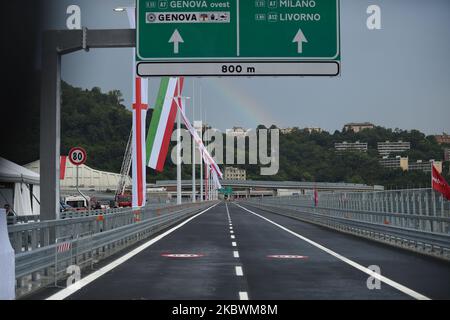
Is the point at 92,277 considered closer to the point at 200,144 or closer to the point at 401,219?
the point at 401,219

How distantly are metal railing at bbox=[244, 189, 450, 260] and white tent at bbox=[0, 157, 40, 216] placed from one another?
1561 centimetres

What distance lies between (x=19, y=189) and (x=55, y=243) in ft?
66.5

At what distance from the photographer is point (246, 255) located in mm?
19688

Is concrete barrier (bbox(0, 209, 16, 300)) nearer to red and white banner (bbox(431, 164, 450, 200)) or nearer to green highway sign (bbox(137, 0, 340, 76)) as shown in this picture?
green highway sign (bbox(137, 0, 340, 76))

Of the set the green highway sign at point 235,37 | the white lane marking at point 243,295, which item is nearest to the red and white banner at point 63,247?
the white lane marking at point 243,295

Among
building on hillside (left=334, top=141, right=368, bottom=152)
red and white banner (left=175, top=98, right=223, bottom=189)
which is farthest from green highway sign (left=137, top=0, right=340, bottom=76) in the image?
building on hillside (left=334, top=141, right=368, bottom=152)

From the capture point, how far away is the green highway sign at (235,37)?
16578mm

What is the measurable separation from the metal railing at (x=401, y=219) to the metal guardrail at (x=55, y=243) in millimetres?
9640

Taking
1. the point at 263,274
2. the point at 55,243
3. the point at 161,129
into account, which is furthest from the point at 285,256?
the point at 161,129

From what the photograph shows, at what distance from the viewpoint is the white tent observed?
95.5 feet

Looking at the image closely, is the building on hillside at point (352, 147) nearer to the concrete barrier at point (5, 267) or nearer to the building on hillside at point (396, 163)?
the building on hillside at point (396, 163)

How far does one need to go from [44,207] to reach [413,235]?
11.7 m

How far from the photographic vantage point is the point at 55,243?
13844 millimetres

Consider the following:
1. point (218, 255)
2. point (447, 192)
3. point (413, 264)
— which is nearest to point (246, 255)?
point (218, 255)
